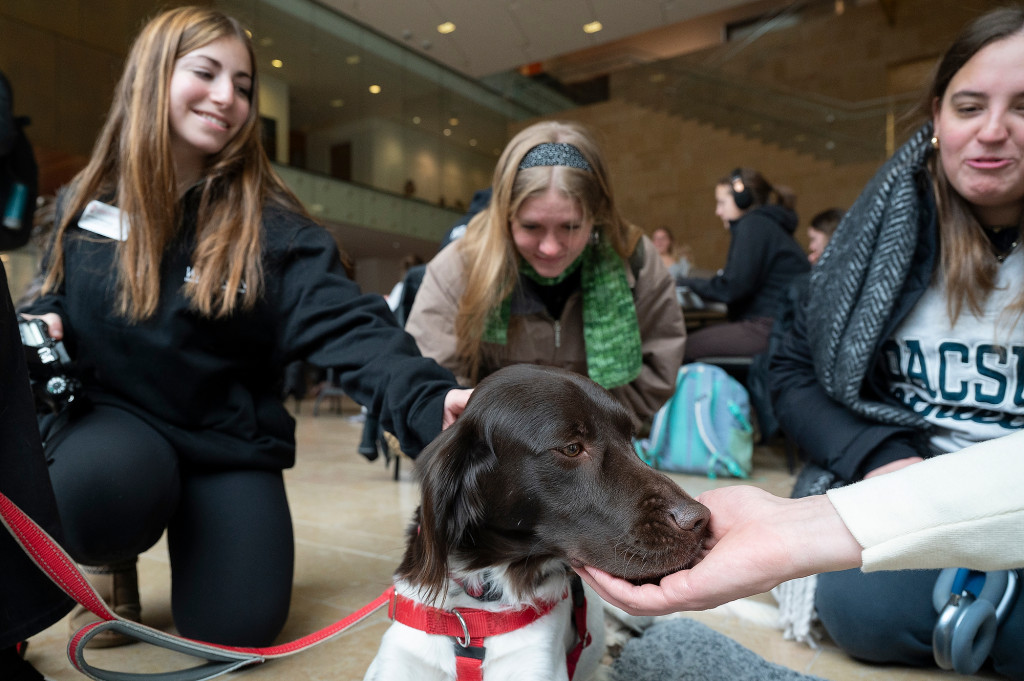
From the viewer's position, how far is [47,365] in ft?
5.31

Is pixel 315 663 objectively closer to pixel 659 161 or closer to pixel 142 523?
pixel 142 523

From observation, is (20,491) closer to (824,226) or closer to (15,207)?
(15,207)

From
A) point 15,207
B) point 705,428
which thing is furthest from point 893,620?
point 15,207

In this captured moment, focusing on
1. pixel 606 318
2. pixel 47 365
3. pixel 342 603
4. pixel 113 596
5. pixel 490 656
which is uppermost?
pixel 606 318

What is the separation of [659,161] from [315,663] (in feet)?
45.4

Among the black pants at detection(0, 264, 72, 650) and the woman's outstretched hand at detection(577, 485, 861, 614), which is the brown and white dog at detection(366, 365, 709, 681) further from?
the black pants at detection(0, 264, 72, 650)

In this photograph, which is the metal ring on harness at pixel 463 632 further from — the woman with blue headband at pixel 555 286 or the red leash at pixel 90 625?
the woman with blue headband at pixel 555 286

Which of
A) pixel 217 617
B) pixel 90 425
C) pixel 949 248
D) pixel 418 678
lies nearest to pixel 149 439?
pixel 90 425

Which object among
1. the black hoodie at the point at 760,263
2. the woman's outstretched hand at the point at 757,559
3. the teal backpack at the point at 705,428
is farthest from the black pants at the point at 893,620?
the black hoodie at the point at 760,263

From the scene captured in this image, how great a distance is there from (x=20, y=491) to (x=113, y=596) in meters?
0.81

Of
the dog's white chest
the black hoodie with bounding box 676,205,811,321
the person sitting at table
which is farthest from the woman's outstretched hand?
the person sitting at table

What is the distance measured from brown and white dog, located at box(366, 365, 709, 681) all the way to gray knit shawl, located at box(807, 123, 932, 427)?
0.80 metres

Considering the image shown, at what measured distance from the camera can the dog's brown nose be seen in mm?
1094

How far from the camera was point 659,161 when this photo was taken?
46.9 ft
